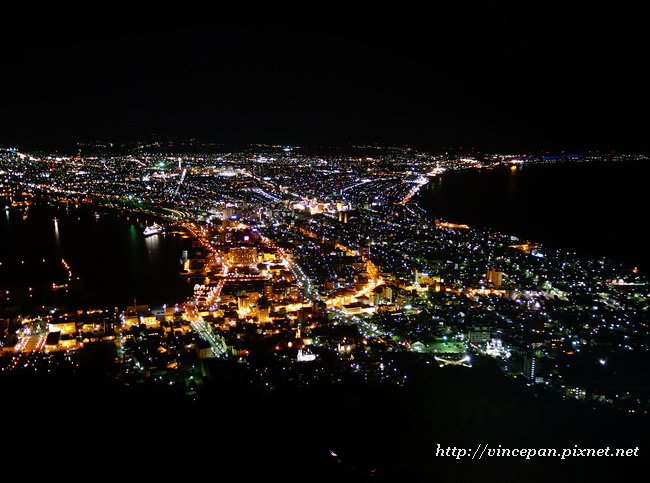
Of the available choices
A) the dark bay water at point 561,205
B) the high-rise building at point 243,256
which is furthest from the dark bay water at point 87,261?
the dark bay water at point 561,205

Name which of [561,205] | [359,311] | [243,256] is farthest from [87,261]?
[561,205]

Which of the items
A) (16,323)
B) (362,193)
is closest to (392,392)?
(16,323)

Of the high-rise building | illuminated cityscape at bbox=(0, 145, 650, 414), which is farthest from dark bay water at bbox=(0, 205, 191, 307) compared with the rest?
the high-rise building

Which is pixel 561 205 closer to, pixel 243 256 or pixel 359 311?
pixel 243 256

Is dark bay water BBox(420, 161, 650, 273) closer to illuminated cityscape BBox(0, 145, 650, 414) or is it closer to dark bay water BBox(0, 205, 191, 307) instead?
illuminated cityscape BBox(0, 145, 650, 414)

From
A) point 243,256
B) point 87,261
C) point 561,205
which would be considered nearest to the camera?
point 243,256

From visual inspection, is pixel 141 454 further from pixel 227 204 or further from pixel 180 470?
pixel 227 204
